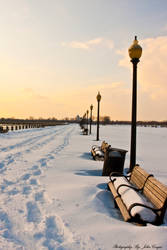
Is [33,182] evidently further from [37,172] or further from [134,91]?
[134,91]

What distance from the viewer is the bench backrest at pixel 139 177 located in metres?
4.28

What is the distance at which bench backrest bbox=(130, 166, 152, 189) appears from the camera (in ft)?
14.0

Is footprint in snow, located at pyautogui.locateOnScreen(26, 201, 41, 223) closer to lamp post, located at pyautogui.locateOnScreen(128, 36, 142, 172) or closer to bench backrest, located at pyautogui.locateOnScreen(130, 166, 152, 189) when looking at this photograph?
bench backrest, located at pyautogui.locateOnScreen(130, 166, 152, 189)

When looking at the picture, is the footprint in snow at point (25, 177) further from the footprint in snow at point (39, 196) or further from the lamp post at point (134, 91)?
the lamp post at point (134, 91)

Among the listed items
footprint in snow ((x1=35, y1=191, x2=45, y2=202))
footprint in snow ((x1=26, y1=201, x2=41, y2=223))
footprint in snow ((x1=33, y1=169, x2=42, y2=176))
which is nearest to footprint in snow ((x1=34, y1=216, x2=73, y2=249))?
footprint in snow ((x1=26, y1=201, x2=41, y2=223))

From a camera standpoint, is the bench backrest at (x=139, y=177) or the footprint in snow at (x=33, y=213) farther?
the bench backrest at (x=139, y=177)

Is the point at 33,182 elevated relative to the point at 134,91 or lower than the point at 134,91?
lower

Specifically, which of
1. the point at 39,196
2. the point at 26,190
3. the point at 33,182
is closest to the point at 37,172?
the point at 33,182

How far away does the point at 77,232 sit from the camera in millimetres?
3238

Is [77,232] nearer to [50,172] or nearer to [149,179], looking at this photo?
[149,179]

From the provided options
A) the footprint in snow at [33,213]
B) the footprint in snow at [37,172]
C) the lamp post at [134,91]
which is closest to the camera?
the footprint in snow at [33,213]

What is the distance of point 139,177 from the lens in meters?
4.64

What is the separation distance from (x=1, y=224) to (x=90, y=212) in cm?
160

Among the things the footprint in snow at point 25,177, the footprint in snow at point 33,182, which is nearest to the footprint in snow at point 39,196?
the footprint in snow at point 33,182
